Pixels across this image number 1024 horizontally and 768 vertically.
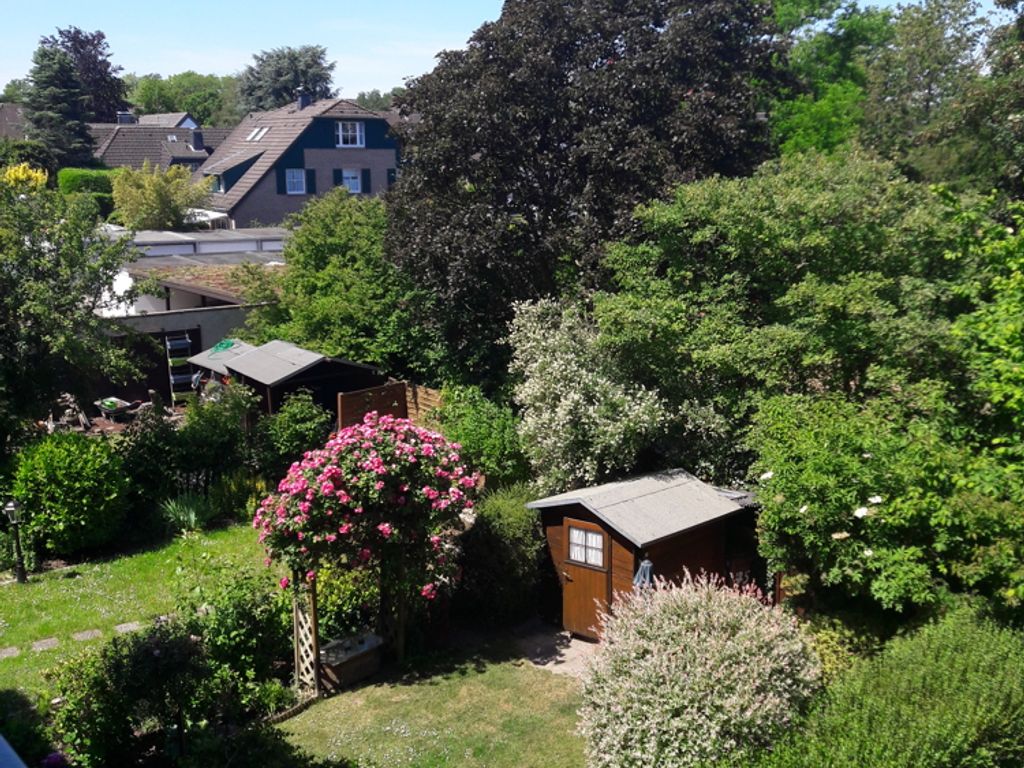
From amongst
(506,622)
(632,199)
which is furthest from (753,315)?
(506,622)

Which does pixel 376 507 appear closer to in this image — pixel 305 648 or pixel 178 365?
pixel 305 648

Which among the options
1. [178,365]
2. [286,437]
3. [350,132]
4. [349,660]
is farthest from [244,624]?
[350,132]

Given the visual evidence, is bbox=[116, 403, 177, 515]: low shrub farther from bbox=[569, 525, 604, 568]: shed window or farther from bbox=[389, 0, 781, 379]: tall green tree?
bbox=[569, 525, 604, 568]: shed window

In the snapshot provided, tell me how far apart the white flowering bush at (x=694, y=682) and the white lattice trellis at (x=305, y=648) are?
3.42m

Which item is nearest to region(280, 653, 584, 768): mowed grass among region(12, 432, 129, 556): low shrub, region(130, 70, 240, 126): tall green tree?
region(12, 432, 129, 556): low shrub

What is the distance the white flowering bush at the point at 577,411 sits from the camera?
12141 mm

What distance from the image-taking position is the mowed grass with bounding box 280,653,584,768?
841 centimetres

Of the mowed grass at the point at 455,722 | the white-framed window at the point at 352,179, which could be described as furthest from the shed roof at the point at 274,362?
the white-framed window at the point at 352,179

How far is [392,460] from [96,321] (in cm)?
771

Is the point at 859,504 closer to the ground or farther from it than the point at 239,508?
farther from it

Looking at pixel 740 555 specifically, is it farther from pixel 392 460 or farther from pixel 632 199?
pixel 632 199

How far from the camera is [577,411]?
12445mm

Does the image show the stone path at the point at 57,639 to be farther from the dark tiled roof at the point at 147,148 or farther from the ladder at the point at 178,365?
the dark tiled roof at the point at 147,148

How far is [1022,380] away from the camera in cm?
799
